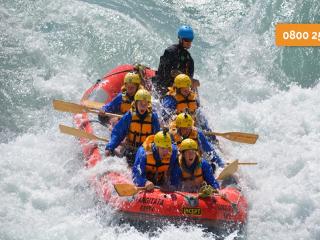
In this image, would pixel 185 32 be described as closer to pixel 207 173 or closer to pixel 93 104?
pixel 93 104

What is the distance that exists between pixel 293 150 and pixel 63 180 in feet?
13.3

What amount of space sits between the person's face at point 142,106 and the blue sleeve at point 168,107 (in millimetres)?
1009

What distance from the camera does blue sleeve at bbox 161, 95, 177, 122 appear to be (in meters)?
9.55

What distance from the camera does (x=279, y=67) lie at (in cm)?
1391

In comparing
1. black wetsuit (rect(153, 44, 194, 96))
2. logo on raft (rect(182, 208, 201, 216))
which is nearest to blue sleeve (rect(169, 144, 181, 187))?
logo on raft (rect(182, 208, 201, 216))

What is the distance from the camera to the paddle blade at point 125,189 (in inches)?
287

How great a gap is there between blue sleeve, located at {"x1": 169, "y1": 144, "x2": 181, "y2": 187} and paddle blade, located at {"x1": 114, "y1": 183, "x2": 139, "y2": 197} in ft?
2.31

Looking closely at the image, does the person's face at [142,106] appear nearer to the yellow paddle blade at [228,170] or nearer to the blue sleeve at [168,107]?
the blue sleeve at [168,107]

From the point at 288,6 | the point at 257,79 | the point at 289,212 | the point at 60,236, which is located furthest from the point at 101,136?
the point at 288,6

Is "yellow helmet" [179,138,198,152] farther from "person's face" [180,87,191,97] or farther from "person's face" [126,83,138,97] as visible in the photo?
"person's face" [126,83,138,97]

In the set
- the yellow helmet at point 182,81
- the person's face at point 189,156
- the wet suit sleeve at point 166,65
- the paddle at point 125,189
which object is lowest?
the paddle at point 125,189

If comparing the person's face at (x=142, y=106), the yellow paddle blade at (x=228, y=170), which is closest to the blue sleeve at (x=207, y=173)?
the yellow paddle blade at (x=228, y=170)

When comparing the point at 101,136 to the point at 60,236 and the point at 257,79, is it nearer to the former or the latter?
the point at 60,236

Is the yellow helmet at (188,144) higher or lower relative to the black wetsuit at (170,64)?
lower
